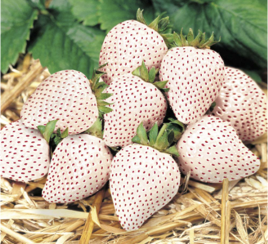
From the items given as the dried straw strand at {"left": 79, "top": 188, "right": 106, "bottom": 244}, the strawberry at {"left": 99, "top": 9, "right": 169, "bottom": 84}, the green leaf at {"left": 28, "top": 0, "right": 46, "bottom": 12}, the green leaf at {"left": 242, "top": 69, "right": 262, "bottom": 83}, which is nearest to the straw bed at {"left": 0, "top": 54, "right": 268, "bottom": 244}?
the dried straw strand at {"left": 79, "top": 188, "right": 106, "bottom": 244}

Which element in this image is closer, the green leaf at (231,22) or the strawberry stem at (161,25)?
the strawberry stem at (161,25)

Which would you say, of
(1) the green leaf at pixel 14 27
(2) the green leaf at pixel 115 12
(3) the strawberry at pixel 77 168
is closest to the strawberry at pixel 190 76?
(3) the strawberry at pixel 77 168

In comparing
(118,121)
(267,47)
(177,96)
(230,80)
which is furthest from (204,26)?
(118,121)

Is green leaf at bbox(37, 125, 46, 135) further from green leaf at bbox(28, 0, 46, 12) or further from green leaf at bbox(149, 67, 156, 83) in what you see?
green leaf at bbox(28, 0, 46, 12)

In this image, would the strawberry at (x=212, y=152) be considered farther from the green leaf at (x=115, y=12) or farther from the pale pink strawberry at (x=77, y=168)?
the green leaf at (x=115, y=12)

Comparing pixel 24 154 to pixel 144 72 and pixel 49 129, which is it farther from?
pixel 144 72

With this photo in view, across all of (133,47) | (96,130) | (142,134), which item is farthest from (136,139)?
(133,47)
